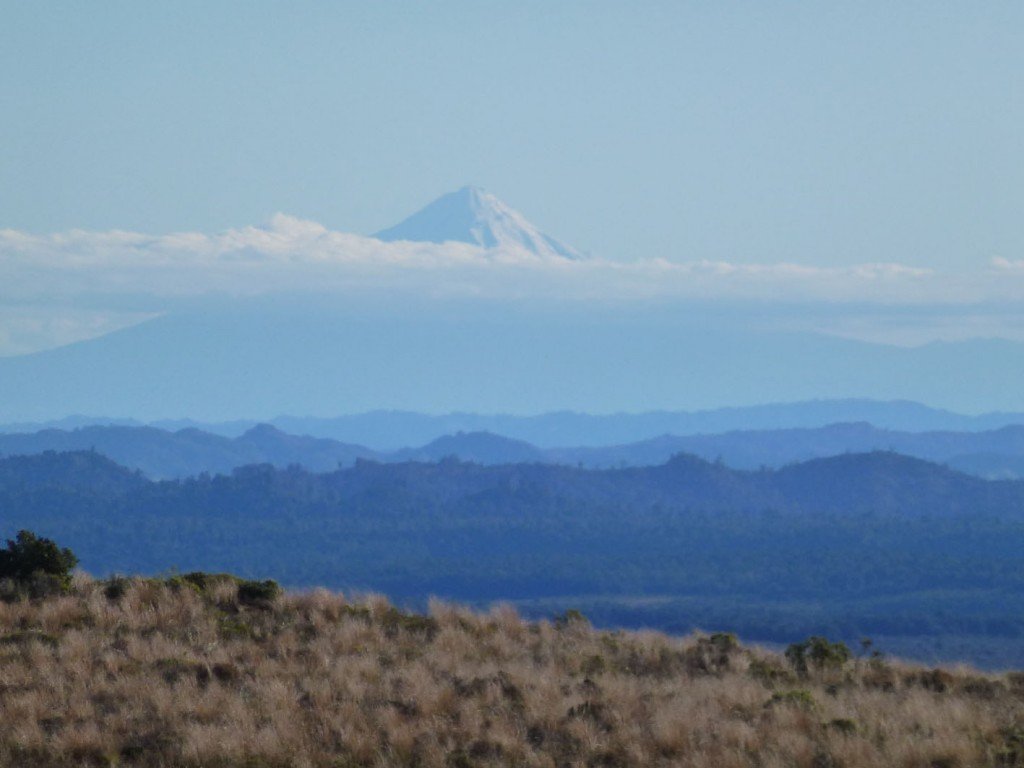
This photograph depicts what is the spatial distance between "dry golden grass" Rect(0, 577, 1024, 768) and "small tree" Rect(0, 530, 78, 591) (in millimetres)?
1374

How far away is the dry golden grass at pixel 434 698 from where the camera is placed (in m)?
14.5

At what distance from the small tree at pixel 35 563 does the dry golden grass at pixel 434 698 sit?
1.37 metres

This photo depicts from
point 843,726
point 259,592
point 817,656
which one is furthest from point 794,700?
point 259,592

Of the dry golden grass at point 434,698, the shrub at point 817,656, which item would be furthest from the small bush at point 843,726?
the shrub at point 817,656

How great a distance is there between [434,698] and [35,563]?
956cm

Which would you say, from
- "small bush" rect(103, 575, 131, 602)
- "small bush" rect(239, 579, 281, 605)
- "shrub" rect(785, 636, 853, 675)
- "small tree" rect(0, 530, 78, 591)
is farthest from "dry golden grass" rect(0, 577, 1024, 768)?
"small tree" rect(0, 530, 78, 591)

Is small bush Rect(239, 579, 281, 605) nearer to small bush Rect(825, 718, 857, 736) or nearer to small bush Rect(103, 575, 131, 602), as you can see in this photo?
small bush Rect(103, 575, 131, 602)

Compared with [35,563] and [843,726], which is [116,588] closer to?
[35,563]

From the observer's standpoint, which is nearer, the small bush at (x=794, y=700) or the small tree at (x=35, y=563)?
the small bush at (x=794, y=700)

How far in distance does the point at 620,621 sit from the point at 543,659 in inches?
5829

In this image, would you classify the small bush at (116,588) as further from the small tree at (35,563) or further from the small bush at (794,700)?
the small bush at (794,700)

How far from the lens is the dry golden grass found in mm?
14523

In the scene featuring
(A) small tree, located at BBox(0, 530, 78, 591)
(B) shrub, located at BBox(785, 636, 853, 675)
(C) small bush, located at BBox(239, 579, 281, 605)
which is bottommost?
(B) shrub, located at BBox(785, 636, 853, 675)

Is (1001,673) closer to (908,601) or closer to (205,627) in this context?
(205,627)
